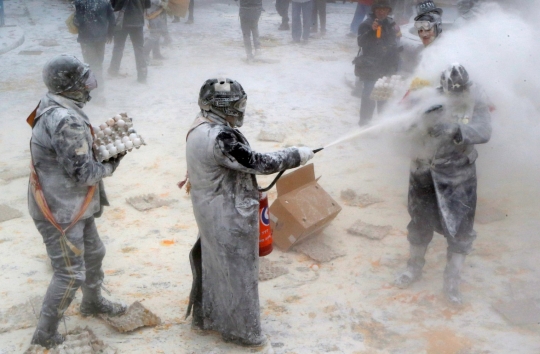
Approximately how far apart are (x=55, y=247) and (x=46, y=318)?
525 millimetres

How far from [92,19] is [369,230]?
6.19m

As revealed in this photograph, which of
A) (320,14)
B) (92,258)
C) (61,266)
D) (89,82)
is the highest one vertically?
(89,82)

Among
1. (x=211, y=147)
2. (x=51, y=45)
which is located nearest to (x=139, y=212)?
(x=211, y=147)

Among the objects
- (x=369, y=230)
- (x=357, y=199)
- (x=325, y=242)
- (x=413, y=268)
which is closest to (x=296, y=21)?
(x=357, y=199)

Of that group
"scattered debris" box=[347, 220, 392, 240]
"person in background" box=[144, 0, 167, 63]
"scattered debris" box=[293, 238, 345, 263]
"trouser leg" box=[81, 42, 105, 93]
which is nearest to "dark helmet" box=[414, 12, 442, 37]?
"scattered debris" box=[347, 220, 392, 240]

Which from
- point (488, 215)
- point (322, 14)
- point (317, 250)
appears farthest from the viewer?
point (322, 14)

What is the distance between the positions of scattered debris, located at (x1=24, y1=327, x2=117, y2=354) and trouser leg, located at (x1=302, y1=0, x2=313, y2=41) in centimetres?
1131

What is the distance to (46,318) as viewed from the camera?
408 centimetres

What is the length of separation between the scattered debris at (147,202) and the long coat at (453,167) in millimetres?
2958

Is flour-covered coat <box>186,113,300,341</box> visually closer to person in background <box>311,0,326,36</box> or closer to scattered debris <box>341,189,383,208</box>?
scattered debris <box>341,189,383,208</box>

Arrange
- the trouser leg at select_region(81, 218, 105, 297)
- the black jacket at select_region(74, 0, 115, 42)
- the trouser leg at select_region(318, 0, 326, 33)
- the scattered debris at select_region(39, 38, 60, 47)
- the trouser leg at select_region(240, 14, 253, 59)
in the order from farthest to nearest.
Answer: the trouser leg at select_region(318, 0, 326, 33) < the scattered debris at select_region(39, 38, 60, 47) < the trouser leg at select_region(240, 14, 253, 59) < the black jacket at select_region(74, 0, 115, 42) < the trouser leg at select_region(81, 218, 105, 297)

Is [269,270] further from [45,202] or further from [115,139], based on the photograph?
[45,202]

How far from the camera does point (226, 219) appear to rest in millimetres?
3887

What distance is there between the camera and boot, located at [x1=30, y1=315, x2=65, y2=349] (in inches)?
161
